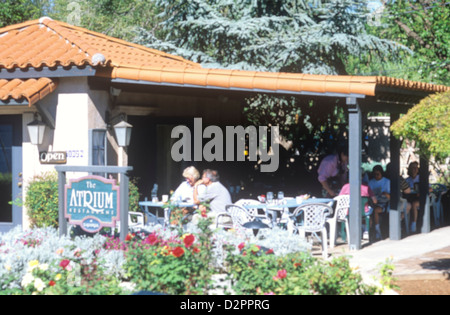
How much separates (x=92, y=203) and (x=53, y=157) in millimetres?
3127

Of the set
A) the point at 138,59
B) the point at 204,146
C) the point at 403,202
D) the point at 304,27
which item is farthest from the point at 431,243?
the point at 304,27

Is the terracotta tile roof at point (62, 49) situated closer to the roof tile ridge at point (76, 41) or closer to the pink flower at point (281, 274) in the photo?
the roof tile ridge at point (76, 41)

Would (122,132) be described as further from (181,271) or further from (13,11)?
(13,11)

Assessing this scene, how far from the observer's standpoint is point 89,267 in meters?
6.17

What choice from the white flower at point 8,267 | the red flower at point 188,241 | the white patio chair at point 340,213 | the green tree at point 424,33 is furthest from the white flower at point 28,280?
the green tree at point 424,33

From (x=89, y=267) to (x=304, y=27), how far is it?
37.4 ft

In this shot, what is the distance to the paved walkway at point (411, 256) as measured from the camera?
821cm

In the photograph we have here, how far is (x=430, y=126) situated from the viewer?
23.1 feet

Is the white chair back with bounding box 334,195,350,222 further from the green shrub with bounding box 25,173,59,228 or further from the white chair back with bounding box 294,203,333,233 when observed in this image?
the green shrub with bounding box 25,173,59,228

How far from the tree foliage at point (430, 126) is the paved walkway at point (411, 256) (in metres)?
1.26

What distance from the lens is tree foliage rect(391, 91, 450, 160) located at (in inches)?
267

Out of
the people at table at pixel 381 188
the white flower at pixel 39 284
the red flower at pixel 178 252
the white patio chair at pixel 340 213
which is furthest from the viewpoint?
the people at table at pixel 381 188

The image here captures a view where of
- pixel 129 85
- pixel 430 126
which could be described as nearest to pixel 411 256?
pixel 430 126
